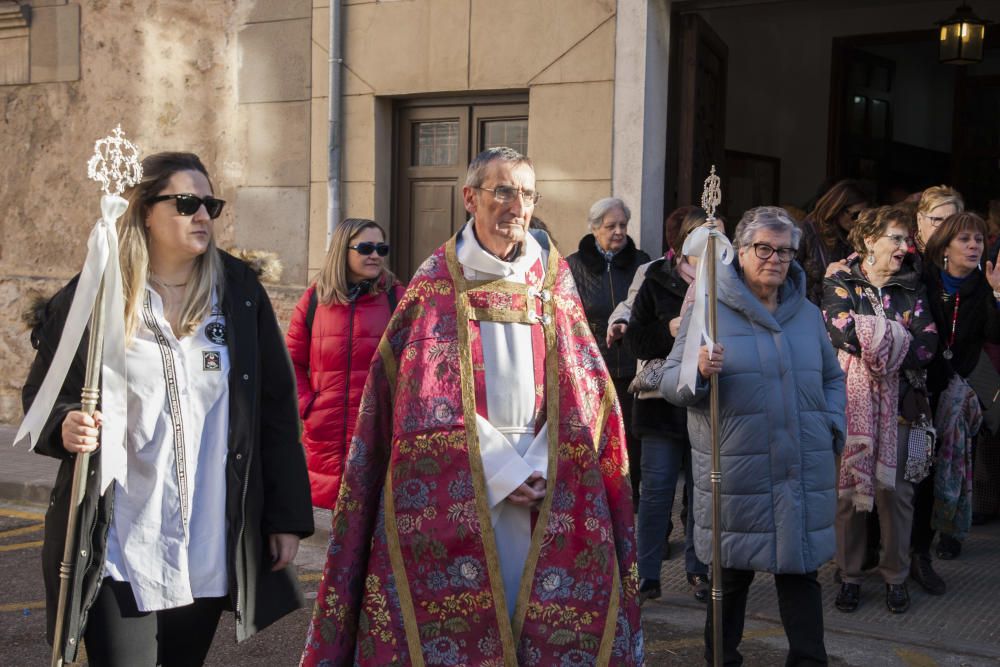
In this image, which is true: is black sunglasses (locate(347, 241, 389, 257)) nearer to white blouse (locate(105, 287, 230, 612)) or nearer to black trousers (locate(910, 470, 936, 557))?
white blouse (locate(105, 287, 230, 612))

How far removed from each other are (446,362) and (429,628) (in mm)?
755

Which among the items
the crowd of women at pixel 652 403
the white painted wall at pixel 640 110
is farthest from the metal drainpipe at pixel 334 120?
the crowd of women at pixel 652 403

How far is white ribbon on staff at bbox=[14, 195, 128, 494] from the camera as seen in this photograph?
3.13 m

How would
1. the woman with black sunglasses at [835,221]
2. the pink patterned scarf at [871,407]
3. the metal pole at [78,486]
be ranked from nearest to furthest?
the metal pole at [78,486]
the pink patterned scarf at [871,407]
the woman with black sunglasses at [835,221]

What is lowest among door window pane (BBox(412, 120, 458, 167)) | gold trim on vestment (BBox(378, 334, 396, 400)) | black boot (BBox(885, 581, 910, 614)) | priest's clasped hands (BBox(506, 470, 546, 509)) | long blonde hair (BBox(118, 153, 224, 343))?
black boot (BBox(885, 581, 910, 614))

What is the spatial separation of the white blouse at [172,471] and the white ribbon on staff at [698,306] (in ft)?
5.83

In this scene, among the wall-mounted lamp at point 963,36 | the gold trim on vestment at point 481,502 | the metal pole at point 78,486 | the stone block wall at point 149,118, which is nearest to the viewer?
the metal pole at point 78,486

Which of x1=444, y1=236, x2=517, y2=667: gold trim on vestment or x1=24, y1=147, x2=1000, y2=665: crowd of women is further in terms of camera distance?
x1=444, y1=236, x2=517, y2=667: gold trim on vestment

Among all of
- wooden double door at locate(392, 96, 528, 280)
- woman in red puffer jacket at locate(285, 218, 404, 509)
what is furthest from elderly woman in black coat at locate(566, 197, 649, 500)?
wooden double door at locate(392, 96, 528, 280)

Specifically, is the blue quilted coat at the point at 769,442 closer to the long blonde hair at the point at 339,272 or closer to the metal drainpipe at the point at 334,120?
the long blonde hair at the point at 339,272

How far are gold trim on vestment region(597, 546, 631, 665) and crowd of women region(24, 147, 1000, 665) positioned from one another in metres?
0.89

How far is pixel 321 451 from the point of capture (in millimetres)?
5840

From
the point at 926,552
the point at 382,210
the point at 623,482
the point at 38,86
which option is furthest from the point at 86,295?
the point at 38,86

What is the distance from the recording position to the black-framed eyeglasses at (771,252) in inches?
175
